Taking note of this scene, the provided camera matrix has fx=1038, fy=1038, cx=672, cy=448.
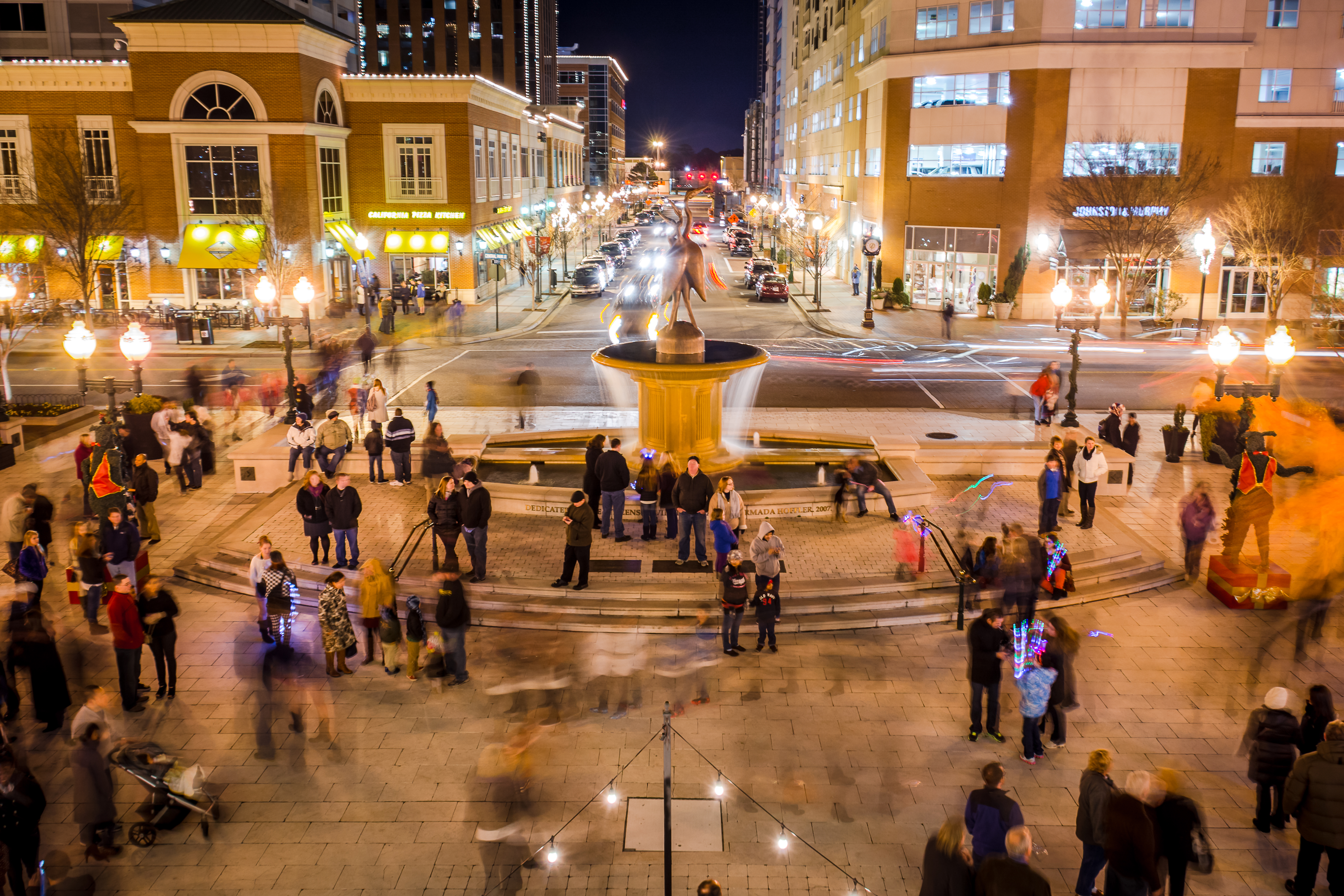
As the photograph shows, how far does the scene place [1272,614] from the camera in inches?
540

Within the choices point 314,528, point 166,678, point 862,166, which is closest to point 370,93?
point 862,166

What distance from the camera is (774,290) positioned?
52062mm

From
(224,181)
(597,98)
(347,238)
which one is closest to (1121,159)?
(347,238)

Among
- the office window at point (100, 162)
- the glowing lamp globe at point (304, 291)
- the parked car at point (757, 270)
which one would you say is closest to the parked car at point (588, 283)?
the parked car at point (757, 270)

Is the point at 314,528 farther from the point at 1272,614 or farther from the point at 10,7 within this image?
the point at 10,7

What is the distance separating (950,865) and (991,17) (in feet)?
154

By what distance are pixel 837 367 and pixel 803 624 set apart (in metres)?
20.9

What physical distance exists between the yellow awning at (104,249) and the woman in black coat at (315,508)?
99.4 feet

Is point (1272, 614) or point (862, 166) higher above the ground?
point (862, 166)

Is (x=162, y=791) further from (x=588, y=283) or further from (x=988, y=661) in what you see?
(x=588, y=283)

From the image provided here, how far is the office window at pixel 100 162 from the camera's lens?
43.1 metres

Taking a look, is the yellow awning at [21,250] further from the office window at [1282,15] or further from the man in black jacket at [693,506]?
the office window at [1282,15]

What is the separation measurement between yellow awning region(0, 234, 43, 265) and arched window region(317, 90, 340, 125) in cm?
1253

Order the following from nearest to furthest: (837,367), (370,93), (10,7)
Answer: (837,367), (370,93), (10,7)
